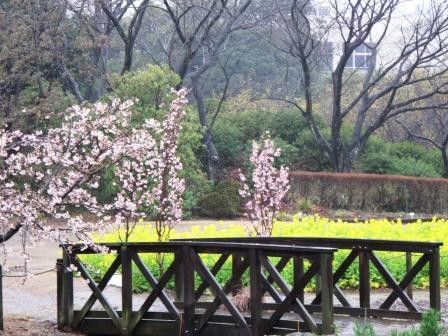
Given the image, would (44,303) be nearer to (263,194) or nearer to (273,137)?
(263,194)

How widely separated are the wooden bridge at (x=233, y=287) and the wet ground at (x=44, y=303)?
29 cm

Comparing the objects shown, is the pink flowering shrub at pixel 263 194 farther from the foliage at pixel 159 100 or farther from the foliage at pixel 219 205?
the foliage at pixel 219 205

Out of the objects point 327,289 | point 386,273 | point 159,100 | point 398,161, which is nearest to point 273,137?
point 398,161

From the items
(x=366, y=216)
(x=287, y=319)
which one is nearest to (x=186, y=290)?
(x=287, y=319)

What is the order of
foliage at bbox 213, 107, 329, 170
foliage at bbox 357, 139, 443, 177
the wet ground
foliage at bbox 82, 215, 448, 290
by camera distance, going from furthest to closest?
foliage at bbox 357, 139, 443, 177 → foliage at bbox 213, 107, 329, 170 → foliage at bbox 82, 215, 448, 290 → the wet ground

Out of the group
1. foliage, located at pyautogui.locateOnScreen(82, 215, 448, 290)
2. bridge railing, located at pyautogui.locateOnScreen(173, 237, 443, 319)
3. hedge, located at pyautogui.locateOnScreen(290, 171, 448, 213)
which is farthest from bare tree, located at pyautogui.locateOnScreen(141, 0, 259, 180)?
bridge railing, located at pyautogui.locateOnScreen(173, 237, 443, 319)

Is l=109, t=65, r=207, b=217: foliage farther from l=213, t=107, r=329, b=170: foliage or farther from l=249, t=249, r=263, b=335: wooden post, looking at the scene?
l=249, t=249, r=263, b=335: wooden post

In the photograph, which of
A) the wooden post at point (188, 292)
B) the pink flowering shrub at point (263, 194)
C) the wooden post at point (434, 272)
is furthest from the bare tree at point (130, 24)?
the wooden post at point (434, 272)

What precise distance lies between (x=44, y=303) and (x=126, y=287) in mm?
2198

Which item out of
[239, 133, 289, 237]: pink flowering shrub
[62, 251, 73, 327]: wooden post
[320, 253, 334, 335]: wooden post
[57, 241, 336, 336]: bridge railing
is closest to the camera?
[320, 253, 334, 335]: wooden post

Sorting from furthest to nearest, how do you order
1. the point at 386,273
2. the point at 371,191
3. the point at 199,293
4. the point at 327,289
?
1. the point at 371,191
2. the point at 199,293
3. the point at 386,273
4. the point at 327,289

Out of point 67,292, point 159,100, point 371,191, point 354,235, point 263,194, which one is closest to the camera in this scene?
point 67,292

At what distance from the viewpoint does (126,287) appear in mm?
10039

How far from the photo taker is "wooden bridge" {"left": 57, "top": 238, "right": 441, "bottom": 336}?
340 inches
